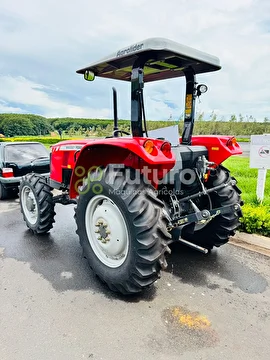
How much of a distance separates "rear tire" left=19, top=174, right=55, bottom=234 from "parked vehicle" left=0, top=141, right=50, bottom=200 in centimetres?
224

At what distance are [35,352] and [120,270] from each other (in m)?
0.89

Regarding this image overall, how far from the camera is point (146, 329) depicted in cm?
207

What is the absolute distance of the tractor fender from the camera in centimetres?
216

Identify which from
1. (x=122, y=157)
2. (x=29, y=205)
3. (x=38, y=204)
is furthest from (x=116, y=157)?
(x=29, y=205)

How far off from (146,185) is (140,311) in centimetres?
111

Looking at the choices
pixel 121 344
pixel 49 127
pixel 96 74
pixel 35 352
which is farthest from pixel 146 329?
pixel 49 127

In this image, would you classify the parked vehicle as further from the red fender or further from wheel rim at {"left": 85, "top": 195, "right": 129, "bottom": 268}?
the red fender

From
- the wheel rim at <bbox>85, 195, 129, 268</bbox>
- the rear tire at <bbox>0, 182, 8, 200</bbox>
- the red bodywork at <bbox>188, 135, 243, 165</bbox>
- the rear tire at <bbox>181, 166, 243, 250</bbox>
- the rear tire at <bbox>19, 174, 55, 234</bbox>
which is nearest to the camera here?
the wheel rim at <bbox>85, 195, 129, 268</bbox>

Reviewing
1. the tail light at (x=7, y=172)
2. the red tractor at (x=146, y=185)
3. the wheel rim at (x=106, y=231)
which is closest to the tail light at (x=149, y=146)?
the red tractor at (x=146, y=185)

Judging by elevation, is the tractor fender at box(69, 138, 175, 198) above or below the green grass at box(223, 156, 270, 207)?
above

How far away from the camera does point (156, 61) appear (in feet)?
8.49

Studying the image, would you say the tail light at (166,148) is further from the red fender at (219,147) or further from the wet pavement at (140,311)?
the wet pavement at (140,311)

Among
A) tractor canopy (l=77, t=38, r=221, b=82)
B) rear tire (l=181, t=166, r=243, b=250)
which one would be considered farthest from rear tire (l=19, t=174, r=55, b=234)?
rear tire (l=181, t=166, r=243, b=250)

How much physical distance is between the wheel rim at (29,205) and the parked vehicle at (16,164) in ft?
6.95
